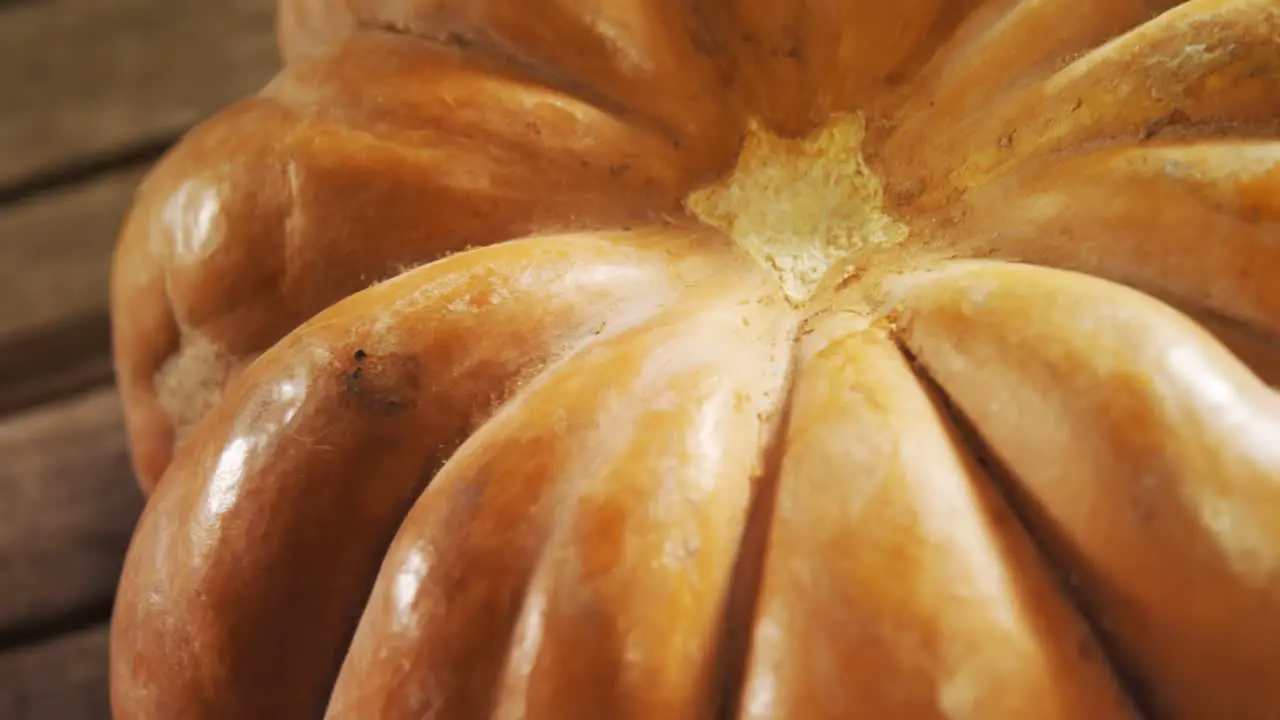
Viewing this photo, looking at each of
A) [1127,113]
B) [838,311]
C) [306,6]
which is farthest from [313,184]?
[1127,113]

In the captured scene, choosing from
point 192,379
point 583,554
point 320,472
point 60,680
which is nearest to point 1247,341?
point 583,554

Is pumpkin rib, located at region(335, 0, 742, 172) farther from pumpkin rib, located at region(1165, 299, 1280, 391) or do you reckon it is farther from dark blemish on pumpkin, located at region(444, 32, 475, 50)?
pumpkin rib, located at region(1165, 299, 1280, 391)

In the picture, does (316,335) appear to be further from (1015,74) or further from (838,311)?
(1015,74)

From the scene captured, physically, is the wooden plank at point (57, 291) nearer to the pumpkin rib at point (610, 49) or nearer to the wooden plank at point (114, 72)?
the wooden plank at point (114, 72)

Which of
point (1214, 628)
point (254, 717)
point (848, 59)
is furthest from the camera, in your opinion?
point (848, 59)

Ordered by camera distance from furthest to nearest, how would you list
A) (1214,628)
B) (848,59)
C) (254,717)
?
(848,59) < (254,717) < (1214,628)

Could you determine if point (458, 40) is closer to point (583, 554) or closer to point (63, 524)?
point (583, 554)

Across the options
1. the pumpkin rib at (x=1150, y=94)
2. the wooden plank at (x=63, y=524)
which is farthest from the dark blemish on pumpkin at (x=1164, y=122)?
the wooden plank at (x=63, y=524)
